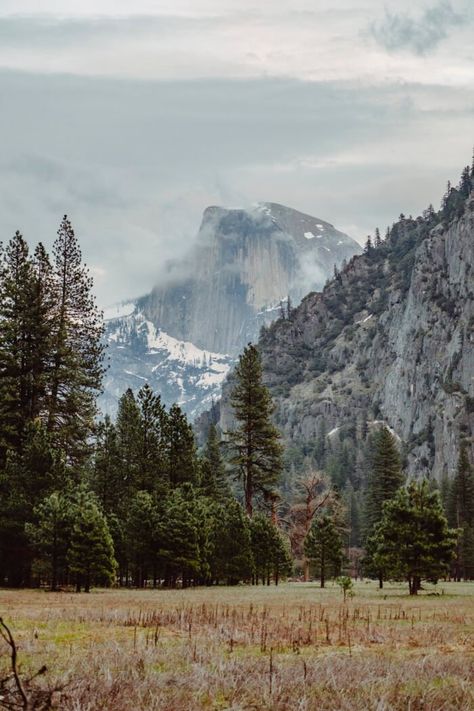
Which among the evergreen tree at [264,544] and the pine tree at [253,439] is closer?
the evergreen tree at [264,544]

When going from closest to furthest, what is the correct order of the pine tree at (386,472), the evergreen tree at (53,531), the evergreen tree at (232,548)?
the evergreen tree at (53,531) → the evergreen tree at (232,548) → the pine tree at (386,472)

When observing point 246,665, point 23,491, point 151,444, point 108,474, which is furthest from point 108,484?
point 246,665

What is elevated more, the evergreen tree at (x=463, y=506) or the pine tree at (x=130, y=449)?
the pine tree at (x=130, y=449)

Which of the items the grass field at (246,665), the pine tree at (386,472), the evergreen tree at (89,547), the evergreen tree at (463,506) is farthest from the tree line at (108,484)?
the evergreen tree at (463,506)

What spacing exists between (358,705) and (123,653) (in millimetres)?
3412

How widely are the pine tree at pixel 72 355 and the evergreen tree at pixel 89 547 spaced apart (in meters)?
7.67

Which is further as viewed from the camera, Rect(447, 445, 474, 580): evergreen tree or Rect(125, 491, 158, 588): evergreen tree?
Rect(447, 445, 474, 580): evergreen tree

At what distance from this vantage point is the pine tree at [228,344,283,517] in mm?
53219

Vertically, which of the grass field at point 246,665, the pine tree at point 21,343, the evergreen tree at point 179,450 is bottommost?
the grass field at point 246,665

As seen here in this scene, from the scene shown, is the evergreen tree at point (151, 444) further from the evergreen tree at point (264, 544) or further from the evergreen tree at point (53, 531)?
the evergreen tree at point (53, 531)

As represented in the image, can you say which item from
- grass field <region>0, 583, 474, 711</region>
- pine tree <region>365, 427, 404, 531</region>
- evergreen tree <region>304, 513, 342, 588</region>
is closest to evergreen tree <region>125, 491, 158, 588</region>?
evergreen tree <region>304, 513, 342, 588</region>

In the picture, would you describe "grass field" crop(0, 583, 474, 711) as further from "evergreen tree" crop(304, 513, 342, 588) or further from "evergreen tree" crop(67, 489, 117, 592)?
"evergreen tree" crop(304, 513, 342, 588)

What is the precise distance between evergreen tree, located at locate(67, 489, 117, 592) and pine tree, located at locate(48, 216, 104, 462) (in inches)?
302

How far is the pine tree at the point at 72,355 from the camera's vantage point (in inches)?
1607
